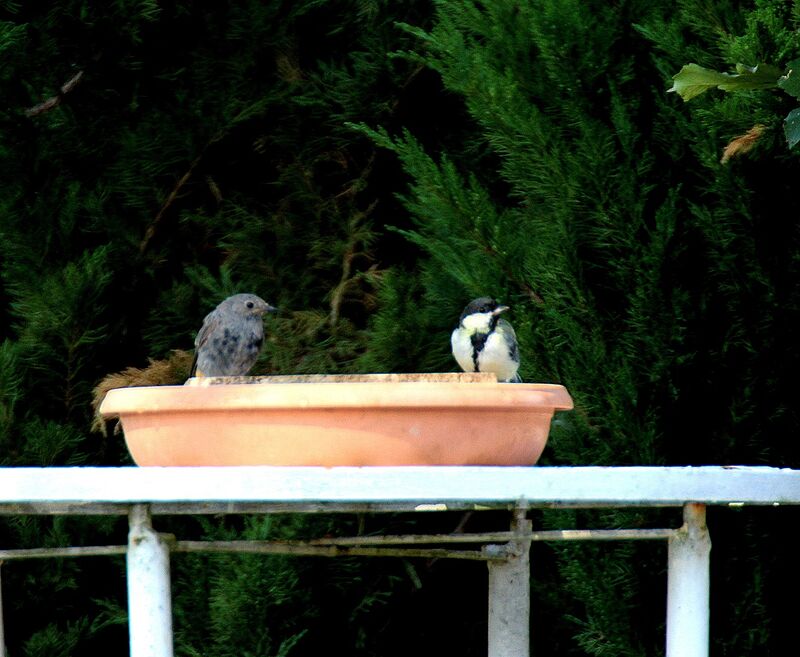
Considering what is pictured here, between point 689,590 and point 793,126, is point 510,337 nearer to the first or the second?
point 793,126

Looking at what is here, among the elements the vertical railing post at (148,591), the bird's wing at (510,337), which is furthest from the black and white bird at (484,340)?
the vertical railing post at (148,591)

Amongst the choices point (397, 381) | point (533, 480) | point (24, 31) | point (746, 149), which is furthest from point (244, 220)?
point (533, 480)

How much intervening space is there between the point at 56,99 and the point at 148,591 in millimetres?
2570

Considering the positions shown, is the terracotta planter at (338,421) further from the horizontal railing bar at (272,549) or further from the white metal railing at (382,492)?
the horizontal railing bar at (272,549)

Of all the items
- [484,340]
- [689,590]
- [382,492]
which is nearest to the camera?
[382,492]

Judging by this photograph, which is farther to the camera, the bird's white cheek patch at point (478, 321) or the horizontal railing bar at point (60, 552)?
the bird's white cheek patch at point (478, 321)

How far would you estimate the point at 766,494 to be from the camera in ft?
5.02

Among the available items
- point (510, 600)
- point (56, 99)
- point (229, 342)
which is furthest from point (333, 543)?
point (56, 99)

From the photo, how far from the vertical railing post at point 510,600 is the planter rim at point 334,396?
0.54 metres

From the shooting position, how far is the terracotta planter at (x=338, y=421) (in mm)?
1564

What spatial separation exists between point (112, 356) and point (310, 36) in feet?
3.82

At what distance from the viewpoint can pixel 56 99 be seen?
3.70m

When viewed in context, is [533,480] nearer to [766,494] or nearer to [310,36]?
[766,494]

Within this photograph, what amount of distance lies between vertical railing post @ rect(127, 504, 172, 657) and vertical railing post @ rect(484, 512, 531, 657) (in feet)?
2.61
